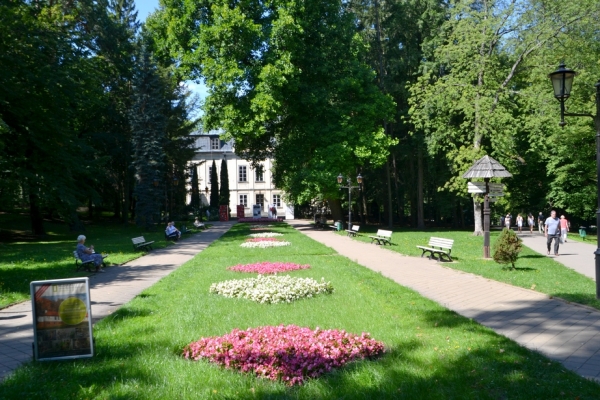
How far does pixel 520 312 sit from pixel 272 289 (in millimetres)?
4504

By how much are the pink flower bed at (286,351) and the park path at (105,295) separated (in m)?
2.36

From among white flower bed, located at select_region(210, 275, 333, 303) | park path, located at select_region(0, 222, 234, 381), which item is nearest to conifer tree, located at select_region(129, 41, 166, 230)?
park path, located at select_region(0, 222, 234, 381)

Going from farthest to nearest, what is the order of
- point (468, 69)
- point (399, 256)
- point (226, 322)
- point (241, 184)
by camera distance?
1. point (241, 184)
2. point (468, 69)
3. point (399, 256)
4. point (226, 322)

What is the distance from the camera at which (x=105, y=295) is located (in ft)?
35.8

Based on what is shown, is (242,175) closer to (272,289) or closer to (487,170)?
(487,170)

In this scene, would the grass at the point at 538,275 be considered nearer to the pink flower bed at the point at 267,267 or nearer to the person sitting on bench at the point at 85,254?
the pink flower bed at the point at 267,267

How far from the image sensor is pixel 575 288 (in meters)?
11.1

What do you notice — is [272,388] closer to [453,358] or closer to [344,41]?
[453,358]

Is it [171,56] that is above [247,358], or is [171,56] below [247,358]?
above

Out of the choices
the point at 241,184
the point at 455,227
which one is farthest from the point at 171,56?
the point at 241,184

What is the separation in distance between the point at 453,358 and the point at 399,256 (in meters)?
12.7

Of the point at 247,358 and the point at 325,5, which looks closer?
the point at 247,358

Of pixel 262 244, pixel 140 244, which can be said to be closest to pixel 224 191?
pixel 262 244

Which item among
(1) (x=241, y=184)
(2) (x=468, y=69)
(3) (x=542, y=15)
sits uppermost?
(3) (x=542, y=15)
